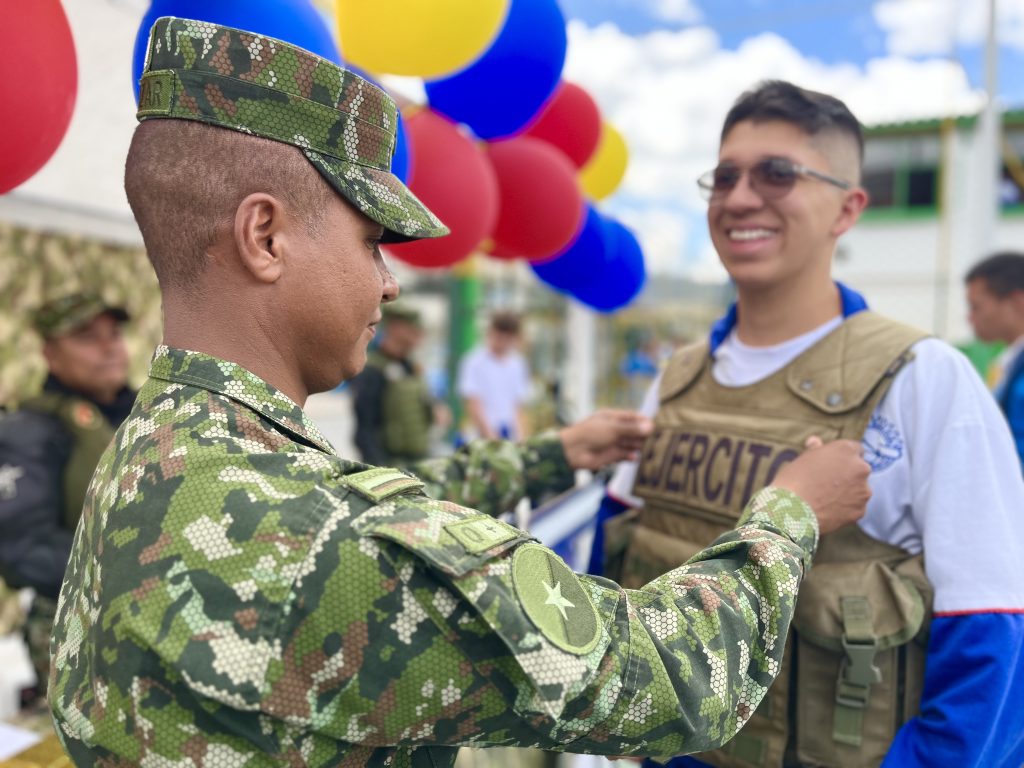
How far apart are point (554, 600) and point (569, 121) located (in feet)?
8.39

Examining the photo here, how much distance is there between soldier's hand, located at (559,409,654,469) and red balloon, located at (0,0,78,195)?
49.3 inches

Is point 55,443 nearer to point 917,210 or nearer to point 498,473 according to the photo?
point 498,473

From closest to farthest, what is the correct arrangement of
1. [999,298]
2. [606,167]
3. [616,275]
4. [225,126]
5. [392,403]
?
[225,126], [616,275], [606,167], [999,298], [392,403]

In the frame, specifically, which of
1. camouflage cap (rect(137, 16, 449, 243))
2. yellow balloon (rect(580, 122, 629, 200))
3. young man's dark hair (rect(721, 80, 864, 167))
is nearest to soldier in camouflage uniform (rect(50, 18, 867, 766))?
camouflage cap (rect(137, 16, 449, 243))

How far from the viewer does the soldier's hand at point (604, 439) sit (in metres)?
1.83

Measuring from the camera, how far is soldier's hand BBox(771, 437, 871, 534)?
1.27 m

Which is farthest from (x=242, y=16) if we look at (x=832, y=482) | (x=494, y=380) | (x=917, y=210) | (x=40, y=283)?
(x=917, y=210)

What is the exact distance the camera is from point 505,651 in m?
0.81

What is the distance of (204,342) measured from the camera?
38.5 inches

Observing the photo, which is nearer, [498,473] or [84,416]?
[498,473]

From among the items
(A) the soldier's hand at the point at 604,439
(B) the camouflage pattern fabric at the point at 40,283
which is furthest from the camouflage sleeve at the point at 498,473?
(B) the camouflage pattern fabric at the point at 40,283

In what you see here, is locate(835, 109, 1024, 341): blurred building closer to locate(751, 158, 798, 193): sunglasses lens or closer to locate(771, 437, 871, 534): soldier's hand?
locate(751, 158, 798, 193): sunglasses lens

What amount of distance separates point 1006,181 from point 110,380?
1460 centimetres

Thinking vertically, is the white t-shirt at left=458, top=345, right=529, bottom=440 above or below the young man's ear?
below
